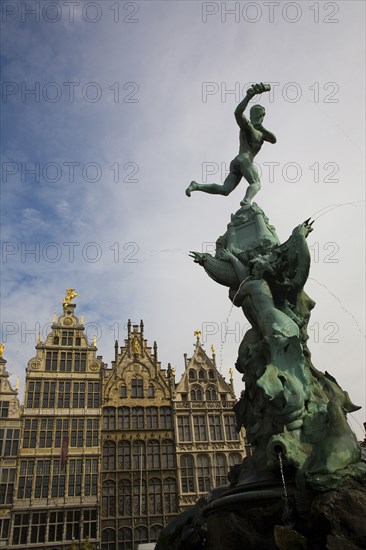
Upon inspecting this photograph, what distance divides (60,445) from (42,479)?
2.24 metres

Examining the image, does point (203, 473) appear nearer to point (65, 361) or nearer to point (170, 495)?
point (170, 495)

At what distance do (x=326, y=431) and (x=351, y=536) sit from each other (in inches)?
78.4

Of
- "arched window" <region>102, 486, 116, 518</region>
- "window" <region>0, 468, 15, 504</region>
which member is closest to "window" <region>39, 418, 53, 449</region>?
"window" <region>0, 468, 15, 504</region>

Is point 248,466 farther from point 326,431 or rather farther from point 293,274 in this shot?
point 293,274

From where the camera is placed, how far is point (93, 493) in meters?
29.3

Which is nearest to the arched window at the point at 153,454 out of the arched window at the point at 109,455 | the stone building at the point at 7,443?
the arched window at the point at 109,455

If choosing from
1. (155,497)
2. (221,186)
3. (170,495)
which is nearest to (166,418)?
(170,495)

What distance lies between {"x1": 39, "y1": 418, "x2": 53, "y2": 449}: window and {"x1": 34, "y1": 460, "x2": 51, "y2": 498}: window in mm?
1058

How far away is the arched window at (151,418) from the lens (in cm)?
3244

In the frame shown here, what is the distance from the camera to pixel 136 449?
31.3 m

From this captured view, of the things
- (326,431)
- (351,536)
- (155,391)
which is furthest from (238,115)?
(155,391)

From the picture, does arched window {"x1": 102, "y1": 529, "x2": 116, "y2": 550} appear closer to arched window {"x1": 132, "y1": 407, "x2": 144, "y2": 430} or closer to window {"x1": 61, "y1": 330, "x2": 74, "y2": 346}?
arched window {"x1": 132, "y1": 407, "x2": 144, "y2": 430}

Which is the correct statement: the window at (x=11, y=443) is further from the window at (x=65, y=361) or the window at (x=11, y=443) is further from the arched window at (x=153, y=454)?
the arched window at (x=153, y=454)

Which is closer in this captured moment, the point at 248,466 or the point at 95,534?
the point at 248,466
